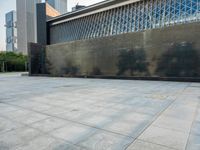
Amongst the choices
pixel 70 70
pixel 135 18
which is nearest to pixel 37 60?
pixel 70 70

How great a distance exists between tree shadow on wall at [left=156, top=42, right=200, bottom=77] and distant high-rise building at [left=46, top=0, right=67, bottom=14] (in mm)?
69496

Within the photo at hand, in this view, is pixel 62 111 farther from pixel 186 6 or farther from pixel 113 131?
pixel 186 6

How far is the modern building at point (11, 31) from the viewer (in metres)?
77.4

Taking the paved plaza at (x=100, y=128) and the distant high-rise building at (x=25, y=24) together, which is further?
the distant high-rise building at (x=25, y=24)

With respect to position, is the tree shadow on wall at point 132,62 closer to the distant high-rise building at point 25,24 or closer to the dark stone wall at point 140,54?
the dark stone wall at point 140,54

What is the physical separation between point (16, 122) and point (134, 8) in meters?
18.6

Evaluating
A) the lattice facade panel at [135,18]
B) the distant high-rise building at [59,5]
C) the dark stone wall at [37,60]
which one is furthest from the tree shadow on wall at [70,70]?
Result: the distant high-rise building at [59,5]

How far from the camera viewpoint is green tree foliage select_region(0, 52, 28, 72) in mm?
37406

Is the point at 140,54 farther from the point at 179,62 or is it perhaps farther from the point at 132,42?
the point at 179,62

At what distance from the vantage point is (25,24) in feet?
254

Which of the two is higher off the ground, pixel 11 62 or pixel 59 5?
pixel 59 5

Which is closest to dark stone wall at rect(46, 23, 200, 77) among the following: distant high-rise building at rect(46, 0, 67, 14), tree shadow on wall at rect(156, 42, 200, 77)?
tree shadow on wall at rect(156, 42, 200, 77)

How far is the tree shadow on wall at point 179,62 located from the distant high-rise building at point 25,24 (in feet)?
243

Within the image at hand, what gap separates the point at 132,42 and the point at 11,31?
82.7 meters
